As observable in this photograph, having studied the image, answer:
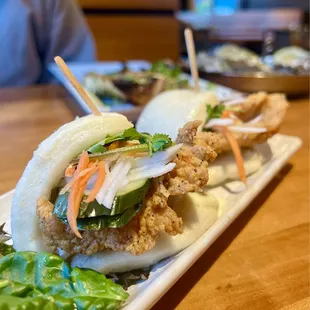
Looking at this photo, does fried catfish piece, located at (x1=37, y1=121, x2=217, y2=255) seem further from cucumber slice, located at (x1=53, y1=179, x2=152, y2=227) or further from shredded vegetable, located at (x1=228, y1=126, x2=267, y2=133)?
shredded vegetable, located at (x1=228, y1=126, x2=267, y2=133)

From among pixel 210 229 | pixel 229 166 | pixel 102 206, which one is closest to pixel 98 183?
pixel 102 206

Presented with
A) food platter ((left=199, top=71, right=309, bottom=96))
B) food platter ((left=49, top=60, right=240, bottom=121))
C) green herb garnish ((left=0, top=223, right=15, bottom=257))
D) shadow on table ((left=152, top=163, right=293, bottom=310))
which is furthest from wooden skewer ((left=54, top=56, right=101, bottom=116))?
food platter ((left=199, top=71, right=309, bottom=96))

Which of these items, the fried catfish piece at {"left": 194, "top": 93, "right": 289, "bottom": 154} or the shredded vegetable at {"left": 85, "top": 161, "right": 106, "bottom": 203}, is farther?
the fried catfish piece at {"left": 194, "top": 93, "right": 289, "bottom": 154}

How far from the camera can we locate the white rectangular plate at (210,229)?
37.5 inches

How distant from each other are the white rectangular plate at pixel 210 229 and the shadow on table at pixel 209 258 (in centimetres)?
8

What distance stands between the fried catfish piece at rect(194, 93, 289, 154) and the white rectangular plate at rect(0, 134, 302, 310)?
13cm

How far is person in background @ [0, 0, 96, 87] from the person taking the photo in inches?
153

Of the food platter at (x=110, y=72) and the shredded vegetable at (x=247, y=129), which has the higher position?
the shredded vegetable at (x=247, y=129)

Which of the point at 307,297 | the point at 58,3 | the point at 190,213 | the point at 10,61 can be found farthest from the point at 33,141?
the point at 58,3

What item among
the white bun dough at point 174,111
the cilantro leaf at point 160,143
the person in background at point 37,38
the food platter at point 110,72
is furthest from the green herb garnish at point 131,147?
the person in background at point 37,38

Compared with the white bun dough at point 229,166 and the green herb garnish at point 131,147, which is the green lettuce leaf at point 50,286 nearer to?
the green herb garnish at point 131,147

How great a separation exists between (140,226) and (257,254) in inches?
17.4

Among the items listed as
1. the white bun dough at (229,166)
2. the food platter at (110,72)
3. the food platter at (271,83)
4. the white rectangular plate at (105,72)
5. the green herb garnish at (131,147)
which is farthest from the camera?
the food platter at (271,83)

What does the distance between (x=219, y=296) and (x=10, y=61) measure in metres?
3.51
